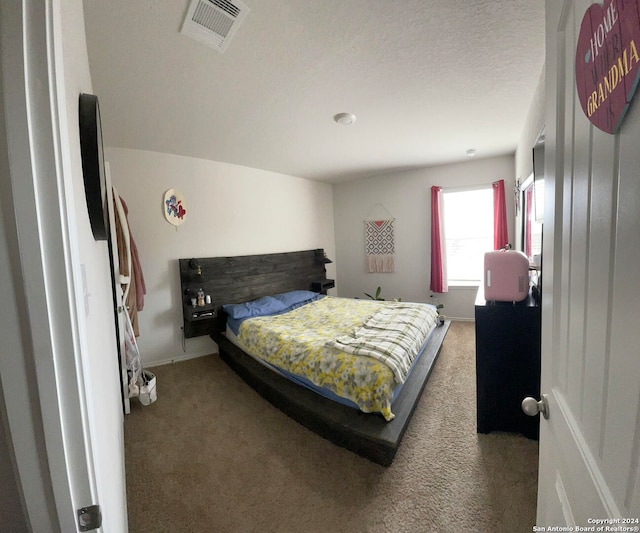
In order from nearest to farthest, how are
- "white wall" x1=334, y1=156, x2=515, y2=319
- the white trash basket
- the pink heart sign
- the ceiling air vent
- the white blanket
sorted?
the pink heart sign
the ceiling air vent
the white blanket
the white trash basket
"white wall" x1=334, y1=156, x2=515, y2=319

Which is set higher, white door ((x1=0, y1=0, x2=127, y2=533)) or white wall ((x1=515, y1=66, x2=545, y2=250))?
white wall ((x1=515, y1=66, x2=545, y2=250))

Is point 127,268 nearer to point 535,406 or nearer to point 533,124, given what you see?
point 535,406

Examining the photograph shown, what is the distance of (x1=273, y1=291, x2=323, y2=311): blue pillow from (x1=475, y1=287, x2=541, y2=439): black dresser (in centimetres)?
233

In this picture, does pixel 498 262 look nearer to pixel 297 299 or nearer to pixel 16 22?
pixel 16 22

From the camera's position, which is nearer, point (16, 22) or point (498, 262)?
point (16, 22)

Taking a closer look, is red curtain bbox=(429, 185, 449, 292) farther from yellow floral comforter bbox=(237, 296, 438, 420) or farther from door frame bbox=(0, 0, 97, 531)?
door frame bbox=(0, 0, 97, 531)

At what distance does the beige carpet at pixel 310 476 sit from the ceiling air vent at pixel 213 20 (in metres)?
2.50

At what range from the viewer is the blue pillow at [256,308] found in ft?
10.1

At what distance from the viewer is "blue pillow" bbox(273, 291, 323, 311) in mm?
3607

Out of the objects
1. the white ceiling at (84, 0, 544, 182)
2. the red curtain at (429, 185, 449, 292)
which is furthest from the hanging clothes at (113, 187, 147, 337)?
the red curtain at (429, 185, 449, 292)

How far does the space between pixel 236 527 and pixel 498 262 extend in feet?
6.83

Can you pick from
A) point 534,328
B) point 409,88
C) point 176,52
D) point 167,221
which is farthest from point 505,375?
point 167,221

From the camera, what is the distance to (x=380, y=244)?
15.6ft

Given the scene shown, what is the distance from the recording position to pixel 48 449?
42 cm
